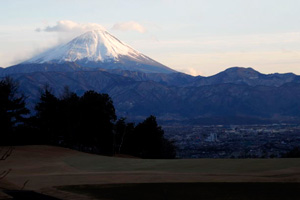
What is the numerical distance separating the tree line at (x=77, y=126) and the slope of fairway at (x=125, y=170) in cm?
2211

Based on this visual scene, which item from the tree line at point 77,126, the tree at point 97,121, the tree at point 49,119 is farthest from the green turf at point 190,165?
the tree at point 97,121

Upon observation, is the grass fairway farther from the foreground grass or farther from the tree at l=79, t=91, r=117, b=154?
the tree at l=79, t=91, r=117, b=154

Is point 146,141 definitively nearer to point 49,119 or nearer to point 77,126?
point 77,126

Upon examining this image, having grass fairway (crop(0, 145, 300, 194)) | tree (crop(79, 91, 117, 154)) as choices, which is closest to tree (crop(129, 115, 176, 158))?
tree (crop(79, 91, 117, 154))

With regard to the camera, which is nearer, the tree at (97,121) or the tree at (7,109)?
the tree at (7,109)

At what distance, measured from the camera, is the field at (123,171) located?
1359 inches

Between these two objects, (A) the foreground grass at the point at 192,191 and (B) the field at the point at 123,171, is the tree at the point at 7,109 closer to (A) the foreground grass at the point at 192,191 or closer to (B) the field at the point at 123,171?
(B) the field at the point at 123,171

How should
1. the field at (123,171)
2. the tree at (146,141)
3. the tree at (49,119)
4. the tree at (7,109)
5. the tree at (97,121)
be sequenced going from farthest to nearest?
1. the tree at (146,141)
2. the tree at (97,121)
3. the tree at (49,119)
4. the tree at (7,109)
5. the field at (123,171)

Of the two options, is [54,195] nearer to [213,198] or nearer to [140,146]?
[213,198]

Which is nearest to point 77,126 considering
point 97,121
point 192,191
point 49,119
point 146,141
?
point 97,121

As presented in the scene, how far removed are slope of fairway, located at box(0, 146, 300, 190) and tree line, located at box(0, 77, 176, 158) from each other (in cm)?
2211

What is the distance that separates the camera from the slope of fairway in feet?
116

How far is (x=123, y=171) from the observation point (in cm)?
4366

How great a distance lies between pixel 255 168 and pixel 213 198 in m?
12.7
